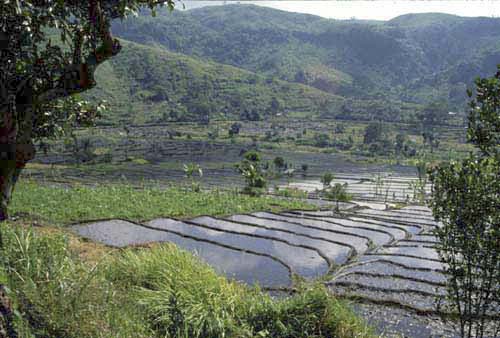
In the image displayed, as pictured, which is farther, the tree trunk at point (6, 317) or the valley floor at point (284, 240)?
the valley floor at point (284, 240)

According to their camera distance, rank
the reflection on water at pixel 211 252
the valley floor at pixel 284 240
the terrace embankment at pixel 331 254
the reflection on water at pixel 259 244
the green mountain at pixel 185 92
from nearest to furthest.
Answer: the terrace embankment at pixel 331 254 → the valley floor at pixel 284 240 → the reflection on water at pixel 211 252 → the reflection on water at pixel 259 244 → the green mountain at pixel 185 92

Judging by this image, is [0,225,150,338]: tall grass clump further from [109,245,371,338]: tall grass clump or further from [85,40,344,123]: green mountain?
[85,40,344,123]: green mountain

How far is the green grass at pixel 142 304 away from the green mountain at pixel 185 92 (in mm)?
107265

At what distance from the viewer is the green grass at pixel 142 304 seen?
648cm

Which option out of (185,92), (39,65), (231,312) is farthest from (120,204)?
(185,92)

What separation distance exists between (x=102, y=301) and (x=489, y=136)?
6522 mm

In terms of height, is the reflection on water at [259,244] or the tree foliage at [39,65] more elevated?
the tree foliage at [39,65]

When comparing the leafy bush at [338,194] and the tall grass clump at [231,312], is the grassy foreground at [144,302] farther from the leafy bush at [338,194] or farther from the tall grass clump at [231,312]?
the leafy bush at [338,194]

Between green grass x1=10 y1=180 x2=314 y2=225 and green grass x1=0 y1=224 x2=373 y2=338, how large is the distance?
10.2m

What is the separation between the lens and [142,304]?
776 cm

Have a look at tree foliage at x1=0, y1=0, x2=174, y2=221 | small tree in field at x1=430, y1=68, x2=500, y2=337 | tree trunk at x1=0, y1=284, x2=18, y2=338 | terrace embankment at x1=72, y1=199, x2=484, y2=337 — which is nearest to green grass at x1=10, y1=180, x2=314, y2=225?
terrace embankment at x1=72, y1=199, x2=484, y2=337

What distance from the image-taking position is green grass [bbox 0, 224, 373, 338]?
255 inches

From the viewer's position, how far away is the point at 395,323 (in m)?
10.6

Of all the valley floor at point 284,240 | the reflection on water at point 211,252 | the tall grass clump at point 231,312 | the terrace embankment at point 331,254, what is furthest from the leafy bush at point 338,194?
the tall grass clump at point 231,312
